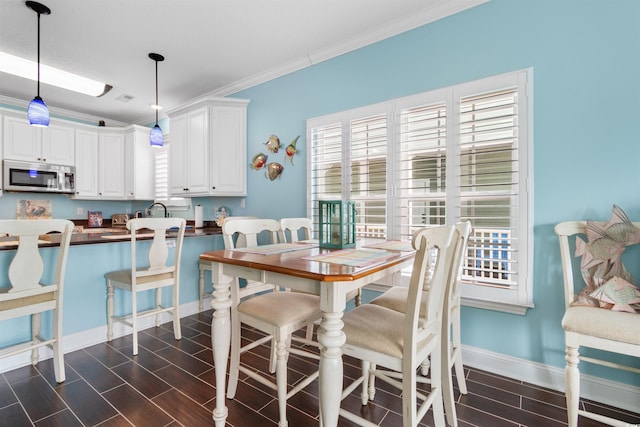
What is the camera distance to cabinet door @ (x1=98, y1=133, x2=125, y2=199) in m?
4.79

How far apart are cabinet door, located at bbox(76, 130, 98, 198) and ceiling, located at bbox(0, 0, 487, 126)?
91 centimetres

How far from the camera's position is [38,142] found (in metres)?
4.17

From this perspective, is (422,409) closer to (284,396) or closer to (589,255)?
(284,396)

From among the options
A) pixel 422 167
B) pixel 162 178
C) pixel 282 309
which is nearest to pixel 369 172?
pixel 422 167

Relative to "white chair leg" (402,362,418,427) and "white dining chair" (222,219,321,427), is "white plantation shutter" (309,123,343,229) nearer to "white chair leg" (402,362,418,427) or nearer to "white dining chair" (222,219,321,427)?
"white dining chair" (222,219,321,427)

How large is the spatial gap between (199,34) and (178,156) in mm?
1746

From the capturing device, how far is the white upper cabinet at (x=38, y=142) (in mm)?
3922

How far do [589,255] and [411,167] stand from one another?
1.24 meters

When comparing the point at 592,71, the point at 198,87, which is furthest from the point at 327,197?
the point at 198,87

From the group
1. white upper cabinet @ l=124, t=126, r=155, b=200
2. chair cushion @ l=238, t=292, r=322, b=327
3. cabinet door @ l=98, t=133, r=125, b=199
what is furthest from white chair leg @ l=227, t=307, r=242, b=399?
cabinet door @ l=98, t=133, r=125, b=199

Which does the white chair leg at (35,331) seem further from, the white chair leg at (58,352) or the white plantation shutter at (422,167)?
the white plantation shutter at (422,167)

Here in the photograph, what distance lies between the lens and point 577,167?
6.13 feet

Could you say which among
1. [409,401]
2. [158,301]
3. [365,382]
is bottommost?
[365,382]

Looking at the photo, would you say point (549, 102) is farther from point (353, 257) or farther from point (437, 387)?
point (437, 387)
